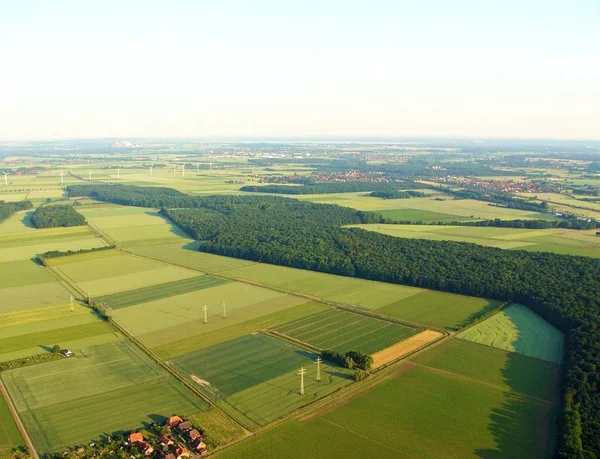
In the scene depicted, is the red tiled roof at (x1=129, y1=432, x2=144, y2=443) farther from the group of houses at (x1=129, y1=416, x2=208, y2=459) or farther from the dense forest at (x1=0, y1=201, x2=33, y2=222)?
the dense forest at (x1=0, y1=201, x2=33, y2=222)

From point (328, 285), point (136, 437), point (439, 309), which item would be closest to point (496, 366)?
point (439, 309)

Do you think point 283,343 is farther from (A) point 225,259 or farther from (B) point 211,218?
(B) point 211,218

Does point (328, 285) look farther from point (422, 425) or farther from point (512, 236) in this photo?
point (512, 236)

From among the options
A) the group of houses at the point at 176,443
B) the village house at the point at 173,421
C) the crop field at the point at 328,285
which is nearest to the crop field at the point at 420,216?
the crop field at the point at 328,285

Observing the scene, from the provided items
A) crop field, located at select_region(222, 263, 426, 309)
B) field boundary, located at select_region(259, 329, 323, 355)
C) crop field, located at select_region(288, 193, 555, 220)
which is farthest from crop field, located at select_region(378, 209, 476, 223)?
field boundary, located at select_region(259, 329, 323, 355)

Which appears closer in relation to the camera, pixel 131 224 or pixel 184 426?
pixel 184 426

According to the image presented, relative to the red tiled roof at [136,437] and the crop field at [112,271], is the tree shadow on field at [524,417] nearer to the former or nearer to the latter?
the red tiled roof at [136,437]

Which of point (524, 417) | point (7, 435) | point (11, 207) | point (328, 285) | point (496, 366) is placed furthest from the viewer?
point (11, 207)
